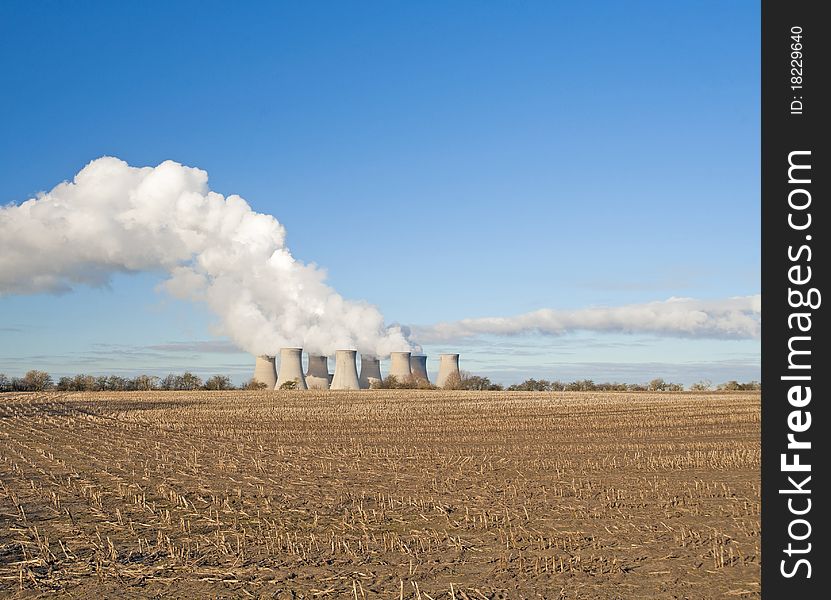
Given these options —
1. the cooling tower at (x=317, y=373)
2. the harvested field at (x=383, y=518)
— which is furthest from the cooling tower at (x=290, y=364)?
the harvested field at (x=383, y=518)

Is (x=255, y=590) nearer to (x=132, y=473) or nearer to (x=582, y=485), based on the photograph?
(x=582, y=485)

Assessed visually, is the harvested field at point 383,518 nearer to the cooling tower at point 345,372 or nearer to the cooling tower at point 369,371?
the cooling tower at point 345,372

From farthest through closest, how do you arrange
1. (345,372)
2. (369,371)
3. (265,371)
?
(369,371)
(265,371)
(345,372)

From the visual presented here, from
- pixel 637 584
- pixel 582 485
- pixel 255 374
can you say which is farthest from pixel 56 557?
pixel 255 374

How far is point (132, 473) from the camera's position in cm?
1731

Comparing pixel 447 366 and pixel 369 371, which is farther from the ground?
pixel 447 366

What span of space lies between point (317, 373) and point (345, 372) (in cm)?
604

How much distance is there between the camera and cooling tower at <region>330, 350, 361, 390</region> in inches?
2874

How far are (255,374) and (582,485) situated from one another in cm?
6742

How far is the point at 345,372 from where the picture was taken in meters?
73.1

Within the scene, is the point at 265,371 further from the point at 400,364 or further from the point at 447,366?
the point at 447,366
